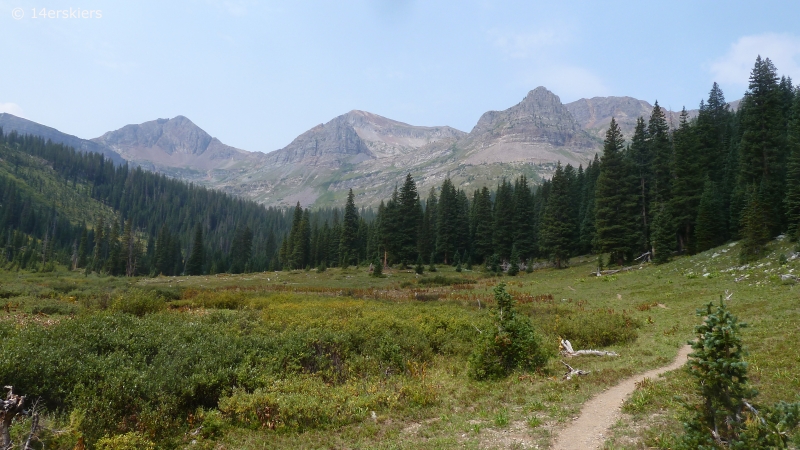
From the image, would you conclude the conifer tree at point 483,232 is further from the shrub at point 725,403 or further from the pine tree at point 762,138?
the shrub at point 725,403

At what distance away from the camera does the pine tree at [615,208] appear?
4784 centimetres

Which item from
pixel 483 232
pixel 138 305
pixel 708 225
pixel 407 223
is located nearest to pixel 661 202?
pixel 708 225

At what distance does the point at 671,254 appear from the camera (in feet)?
146

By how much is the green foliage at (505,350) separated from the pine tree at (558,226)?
44.2 meters

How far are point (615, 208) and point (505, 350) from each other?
145 feet

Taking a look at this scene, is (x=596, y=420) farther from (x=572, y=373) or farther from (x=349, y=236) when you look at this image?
(x=349, y=236)

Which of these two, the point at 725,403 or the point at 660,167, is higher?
the point at 660,167

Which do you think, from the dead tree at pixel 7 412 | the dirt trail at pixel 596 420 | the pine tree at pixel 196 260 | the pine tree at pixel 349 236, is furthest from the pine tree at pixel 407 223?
the pine tree at pixel 196 260

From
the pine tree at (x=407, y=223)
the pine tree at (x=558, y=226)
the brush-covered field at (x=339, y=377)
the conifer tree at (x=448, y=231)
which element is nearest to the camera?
the brush-covered field at (x=339, y=377)

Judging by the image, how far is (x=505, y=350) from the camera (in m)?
14.5

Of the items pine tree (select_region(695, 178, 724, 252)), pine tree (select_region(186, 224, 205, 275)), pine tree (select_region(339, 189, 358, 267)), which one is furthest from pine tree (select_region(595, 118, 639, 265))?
pine tree (select_region(186, 224, 205, 275))

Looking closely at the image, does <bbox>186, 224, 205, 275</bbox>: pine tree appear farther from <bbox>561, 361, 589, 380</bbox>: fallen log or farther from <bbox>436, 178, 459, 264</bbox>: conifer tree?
<bbox>561, 361, 589, 380</bbox>: fallen log

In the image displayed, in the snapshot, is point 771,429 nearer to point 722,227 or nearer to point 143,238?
point 722,227

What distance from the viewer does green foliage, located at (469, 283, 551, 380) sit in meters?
14.2
